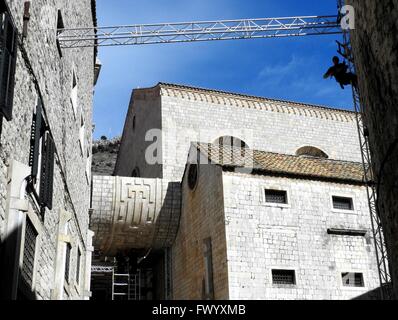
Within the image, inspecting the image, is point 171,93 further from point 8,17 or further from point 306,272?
point 8,17

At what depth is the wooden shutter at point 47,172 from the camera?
8031 mm

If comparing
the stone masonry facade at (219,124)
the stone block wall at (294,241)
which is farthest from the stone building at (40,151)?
the stone masonry facade at (219,124)

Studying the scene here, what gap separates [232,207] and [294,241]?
2.29 meters

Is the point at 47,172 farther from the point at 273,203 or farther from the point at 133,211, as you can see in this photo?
the point at 133,211

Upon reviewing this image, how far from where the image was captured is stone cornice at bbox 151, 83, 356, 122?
80.5 ft

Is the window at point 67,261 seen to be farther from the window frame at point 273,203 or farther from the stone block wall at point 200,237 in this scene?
the window frame at point 273,203

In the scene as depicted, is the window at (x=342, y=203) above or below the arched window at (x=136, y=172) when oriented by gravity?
below

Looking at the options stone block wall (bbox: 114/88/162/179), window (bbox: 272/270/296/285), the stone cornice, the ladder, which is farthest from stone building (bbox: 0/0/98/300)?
the stone cornice

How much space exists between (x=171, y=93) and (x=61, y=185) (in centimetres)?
1473

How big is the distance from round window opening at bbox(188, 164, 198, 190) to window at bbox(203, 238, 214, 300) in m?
2.67

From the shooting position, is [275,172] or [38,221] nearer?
[38,221]

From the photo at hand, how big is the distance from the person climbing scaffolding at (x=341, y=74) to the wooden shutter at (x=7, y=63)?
5440 millimetres

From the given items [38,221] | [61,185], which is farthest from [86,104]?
[38,221]
